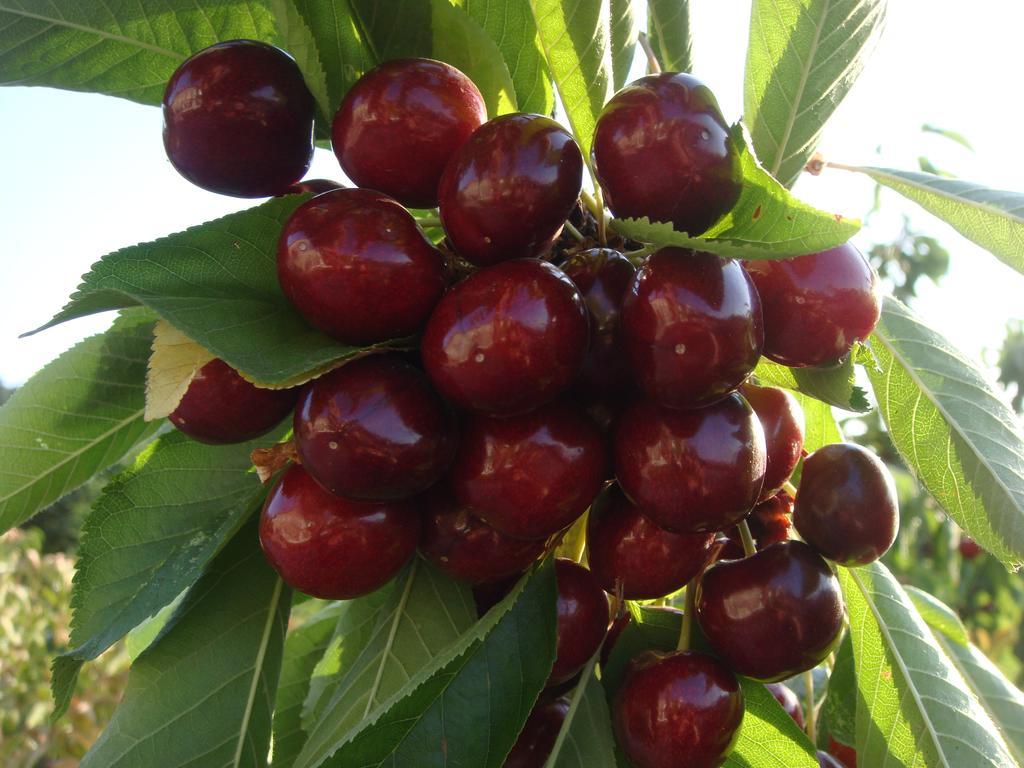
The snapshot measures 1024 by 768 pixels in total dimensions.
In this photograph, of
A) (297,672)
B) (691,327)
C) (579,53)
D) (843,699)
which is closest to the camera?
(691,327)

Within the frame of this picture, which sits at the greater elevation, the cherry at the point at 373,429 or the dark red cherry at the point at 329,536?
the cherry at the point at 373,429

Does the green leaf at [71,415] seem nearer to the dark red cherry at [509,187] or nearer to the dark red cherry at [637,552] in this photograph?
the dark red cherry at [509,187]

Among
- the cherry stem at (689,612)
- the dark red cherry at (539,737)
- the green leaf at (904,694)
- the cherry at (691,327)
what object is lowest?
the green leaf at (904,694)

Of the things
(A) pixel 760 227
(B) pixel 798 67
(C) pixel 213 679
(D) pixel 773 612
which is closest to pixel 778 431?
(D) pixel 773 612

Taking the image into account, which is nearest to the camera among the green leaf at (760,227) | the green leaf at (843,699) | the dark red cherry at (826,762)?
the green leaf at (760,227)

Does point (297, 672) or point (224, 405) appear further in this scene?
point (297, 672)

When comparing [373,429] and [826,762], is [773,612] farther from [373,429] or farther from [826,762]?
[373,429]

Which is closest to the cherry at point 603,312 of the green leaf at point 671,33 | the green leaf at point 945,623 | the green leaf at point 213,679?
the green leaf at point 671,33

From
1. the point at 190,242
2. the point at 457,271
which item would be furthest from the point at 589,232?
the point at 190,242

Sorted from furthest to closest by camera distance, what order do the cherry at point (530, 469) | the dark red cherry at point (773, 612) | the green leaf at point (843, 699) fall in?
the green leaf at point (843, 699)
the dark red cherry at point (773, 612)
the cherry at point (530, 469)
